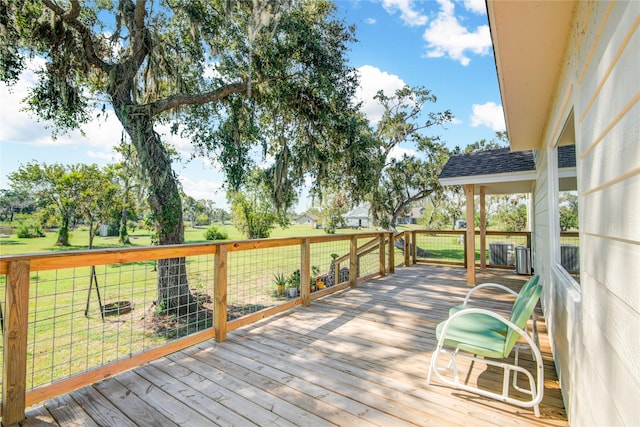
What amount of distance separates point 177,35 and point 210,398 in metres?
7.12

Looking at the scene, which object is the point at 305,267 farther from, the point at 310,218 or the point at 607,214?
the point at 310,218

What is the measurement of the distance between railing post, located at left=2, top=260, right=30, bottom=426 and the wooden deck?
124 mm

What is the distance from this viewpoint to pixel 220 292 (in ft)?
10.6

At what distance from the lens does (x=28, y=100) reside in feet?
20.2

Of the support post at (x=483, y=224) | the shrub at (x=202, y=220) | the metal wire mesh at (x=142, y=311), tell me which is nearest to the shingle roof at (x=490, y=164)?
the support post at (x=483, y=224)

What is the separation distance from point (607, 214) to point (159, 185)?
5935mm

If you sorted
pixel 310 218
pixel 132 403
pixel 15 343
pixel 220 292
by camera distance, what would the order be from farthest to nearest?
1. pixel 310 218
2. pixel 220 292
3. pixel 132 403
4. pixel 15 343

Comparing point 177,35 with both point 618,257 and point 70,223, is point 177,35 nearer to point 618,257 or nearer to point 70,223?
point 70,223

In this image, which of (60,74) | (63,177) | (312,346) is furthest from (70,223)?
(312,346)

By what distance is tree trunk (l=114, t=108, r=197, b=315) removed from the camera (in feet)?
18.0

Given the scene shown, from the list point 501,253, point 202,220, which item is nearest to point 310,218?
point 202,220

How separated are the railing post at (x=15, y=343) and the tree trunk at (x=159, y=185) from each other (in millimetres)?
3476

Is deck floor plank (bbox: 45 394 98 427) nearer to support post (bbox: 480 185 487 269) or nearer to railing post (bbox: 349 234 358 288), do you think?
railing post (bbox: 349 234 358 288)

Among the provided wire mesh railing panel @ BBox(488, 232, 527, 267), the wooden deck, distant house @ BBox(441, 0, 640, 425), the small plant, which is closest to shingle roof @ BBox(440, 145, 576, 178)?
wire mesh railing panel @ BBox(488, 232, 527, 267)
